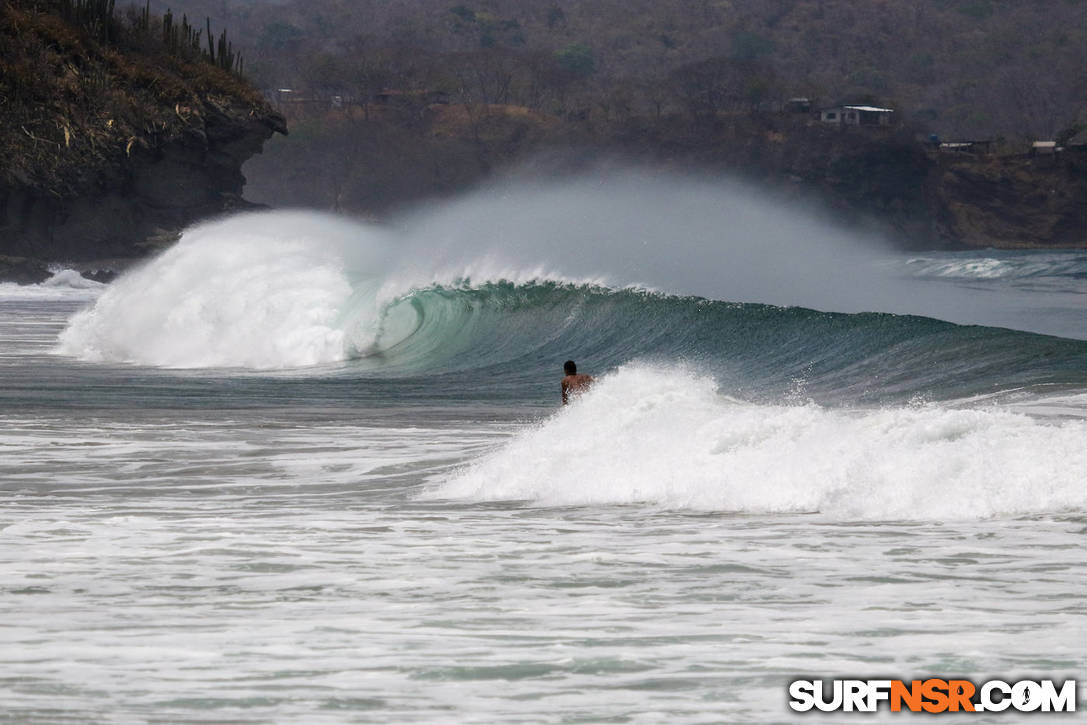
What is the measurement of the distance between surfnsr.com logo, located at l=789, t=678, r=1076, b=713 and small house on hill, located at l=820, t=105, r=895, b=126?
591 ft

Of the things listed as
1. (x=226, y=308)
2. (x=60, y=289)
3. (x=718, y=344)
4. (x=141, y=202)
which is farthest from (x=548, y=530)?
(x=141, y=202)

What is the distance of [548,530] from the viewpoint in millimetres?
11297

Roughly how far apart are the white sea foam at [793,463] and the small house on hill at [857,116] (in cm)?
17352

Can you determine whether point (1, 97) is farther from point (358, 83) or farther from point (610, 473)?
point (358, 83)

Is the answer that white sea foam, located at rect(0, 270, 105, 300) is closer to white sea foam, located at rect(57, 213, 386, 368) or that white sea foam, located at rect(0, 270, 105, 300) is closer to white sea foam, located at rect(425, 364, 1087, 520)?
white sea foam, located at rect(57, 213, 386, 368)

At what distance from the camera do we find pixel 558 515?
1202 cm

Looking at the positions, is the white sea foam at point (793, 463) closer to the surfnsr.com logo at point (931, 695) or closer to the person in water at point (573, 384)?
the person in water at point (573, 384)

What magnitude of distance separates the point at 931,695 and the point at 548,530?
4.54m

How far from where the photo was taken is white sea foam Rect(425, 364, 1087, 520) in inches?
455

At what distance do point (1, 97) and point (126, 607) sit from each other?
66.3 m

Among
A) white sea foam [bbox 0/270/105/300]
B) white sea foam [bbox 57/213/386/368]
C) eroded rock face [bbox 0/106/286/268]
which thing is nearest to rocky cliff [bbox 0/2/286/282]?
eroded rock face [bbox 0/106/286/268]

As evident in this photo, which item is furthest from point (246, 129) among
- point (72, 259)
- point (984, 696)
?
point (984, 696)

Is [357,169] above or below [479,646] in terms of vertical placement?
above

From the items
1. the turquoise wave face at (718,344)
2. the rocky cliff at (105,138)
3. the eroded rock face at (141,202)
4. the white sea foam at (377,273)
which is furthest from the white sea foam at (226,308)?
the eroded rock face at (141,202)
